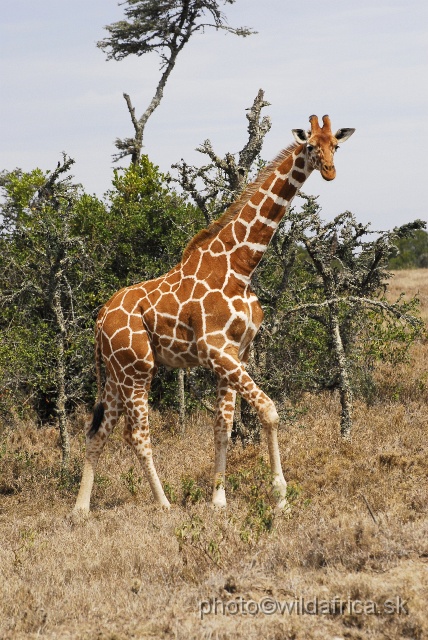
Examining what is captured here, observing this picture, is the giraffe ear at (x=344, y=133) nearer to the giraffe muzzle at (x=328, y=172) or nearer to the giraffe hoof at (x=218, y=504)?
the giraffe muzzle at (x=328, y=172)

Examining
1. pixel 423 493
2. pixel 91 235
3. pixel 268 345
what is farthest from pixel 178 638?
pixel 91 235

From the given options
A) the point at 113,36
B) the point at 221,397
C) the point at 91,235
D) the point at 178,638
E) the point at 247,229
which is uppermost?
the point at 113,36

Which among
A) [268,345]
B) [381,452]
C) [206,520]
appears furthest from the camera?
[268,345]

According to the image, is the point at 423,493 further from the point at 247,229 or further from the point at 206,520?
the point at 247,229

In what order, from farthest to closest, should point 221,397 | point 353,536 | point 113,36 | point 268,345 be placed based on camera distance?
point 113,36 < point 268,345 < point 221,397 < point 353,536

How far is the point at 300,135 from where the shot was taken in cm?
834

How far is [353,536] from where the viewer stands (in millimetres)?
6484

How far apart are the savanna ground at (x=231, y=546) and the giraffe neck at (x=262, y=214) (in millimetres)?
2297

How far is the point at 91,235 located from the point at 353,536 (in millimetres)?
8843

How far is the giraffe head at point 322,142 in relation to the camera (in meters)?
8.09

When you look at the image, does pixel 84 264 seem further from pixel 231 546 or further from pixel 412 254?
pixel 412 254

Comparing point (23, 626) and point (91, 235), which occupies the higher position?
point (91, 235)

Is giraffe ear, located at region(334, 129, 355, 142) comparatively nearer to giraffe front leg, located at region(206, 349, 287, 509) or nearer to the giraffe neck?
the giraffe neck

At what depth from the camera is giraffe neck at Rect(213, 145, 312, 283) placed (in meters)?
8.57
